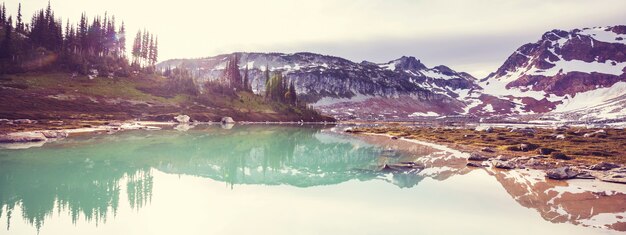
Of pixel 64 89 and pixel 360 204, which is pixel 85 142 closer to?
pixel 360 204

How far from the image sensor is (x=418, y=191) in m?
29.1

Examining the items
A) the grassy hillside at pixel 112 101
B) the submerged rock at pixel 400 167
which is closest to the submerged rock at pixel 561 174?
the submerged rock at pixel 400 167

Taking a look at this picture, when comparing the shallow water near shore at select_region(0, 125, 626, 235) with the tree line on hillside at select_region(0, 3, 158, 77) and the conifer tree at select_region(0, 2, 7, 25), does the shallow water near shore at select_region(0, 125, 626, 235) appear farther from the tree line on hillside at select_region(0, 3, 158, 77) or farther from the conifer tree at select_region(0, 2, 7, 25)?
the conifer tree at select_region(0, 2, 7, 25)

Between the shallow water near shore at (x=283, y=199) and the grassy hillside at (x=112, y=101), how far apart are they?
6859cm

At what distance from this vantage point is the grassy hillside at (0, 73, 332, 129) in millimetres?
101575

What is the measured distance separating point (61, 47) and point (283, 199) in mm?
164514

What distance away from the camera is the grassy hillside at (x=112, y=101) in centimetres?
10157

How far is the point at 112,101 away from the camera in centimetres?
12812

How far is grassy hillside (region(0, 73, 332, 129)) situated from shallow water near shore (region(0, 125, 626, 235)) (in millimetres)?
68591

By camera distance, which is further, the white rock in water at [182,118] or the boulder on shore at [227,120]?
the boulder on shore at [227,120]

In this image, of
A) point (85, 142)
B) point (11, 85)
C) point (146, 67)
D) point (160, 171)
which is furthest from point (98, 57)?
point (160, 171)

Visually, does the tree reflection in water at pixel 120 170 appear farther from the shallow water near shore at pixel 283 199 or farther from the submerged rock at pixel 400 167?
the submerged rock at pixel 400 167

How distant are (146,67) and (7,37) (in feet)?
181

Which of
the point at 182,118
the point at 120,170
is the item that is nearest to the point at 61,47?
the point at 182,118
